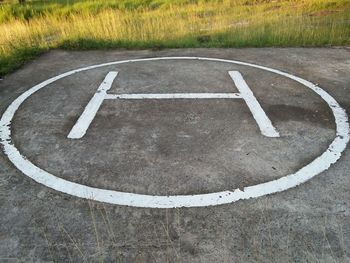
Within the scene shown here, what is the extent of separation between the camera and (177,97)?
538cm

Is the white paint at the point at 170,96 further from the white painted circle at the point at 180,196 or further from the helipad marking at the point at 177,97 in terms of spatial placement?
the white painted circle at the point at 180,196

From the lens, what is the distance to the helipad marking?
443 centimetres

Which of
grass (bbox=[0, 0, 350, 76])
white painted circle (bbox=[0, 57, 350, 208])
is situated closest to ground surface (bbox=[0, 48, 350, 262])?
white painted circle (bbox=[0, 57, 350, 208])

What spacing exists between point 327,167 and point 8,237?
9.89ft

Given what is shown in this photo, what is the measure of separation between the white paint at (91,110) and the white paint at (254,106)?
209cm

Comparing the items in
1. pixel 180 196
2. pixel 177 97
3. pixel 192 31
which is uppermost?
pixel 192 31

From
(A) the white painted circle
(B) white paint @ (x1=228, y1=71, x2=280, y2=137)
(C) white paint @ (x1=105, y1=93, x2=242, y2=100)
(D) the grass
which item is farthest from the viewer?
(D) the grass

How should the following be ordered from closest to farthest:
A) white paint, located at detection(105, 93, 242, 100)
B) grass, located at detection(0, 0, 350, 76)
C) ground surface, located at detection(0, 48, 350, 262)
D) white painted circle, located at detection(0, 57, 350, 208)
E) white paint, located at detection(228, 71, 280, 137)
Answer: ground surface, located at detection(0, 48, 350, 262), white painted circle, located at detection(0, 57, 350, 208), white paint, located at detection(228, 71, 280, 137), white paint, located at detection(105, 93, 242, 100), grass, located at detection(0, 0, 350, 76)

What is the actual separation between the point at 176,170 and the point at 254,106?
73.5 inches

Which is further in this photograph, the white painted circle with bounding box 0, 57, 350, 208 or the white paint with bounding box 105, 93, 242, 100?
the white paint with bounding box 105, 93, 242, 100

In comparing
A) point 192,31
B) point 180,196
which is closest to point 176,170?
point 180,196

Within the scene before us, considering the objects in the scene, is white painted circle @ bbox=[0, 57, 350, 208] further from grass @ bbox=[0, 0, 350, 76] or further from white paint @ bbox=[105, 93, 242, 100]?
grass @ bbox=[0, 0, 350, 76]

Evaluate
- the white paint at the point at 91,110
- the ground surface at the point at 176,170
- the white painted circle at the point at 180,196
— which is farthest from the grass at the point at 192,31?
the white painted circle at the point at 180,196

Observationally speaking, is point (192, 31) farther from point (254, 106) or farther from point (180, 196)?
point (180, 196)
